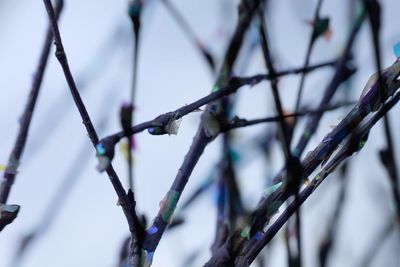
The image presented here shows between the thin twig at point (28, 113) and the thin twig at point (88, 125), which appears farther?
the thin twig at point (28, 113)

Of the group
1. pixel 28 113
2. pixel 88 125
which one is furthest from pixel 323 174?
pixel 28 113

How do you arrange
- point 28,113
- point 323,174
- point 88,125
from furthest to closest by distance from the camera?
point 28,113 → point 323,174 → point 88,125

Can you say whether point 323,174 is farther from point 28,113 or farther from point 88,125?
point 28,113

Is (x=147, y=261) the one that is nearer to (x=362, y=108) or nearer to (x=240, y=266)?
(x=240, y=266)

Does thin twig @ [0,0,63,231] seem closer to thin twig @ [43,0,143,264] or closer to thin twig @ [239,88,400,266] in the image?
thin twig @ [43,0,143,264]

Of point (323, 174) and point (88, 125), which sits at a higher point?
point (88, 125)

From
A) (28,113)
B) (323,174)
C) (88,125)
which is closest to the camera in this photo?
(88,125)

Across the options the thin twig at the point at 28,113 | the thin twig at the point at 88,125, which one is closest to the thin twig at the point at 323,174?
the thin twig at the point at 88,125

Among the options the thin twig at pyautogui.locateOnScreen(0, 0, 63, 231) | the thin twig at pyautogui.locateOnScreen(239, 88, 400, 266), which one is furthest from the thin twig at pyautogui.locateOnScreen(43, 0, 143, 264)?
the thin twig at pyautogui.locateOnScreen(0, 0, 63, 231)

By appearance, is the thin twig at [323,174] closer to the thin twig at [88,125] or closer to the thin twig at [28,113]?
the thin twig at [88,125]

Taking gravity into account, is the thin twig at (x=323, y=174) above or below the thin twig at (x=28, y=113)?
below

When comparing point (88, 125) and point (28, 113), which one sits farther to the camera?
point (28, 113)
